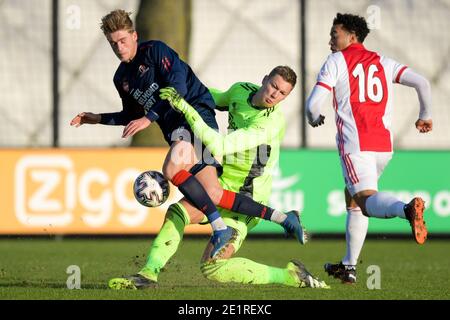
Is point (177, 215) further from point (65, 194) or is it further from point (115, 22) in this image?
point (65, 194)

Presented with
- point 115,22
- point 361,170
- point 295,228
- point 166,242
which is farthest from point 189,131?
point 361,170

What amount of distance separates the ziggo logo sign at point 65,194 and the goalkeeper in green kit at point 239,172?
19.8ft

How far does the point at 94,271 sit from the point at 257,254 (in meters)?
3.24

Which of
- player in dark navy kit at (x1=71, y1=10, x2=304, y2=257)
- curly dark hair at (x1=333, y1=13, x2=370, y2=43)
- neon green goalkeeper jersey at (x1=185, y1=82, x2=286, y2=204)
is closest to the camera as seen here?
player in dark navy kit at (x1=71, y1=10, x2=304, y2=257)

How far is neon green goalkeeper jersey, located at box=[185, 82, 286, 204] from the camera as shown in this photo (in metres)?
9.70

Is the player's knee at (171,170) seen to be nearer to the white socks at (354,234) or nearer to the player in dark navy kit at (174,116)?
the player in dark navy kit at (174,116)

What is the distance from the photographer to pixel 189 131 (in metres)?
9.50

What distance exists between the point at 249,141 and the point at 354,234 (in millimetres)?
1327

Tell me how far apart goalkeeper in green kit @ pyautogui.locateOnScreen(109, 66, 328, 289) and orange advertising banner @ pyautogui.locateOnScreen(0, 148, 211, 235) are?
5.93 meters

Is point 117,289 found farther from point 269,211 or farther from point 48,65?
point 48,65

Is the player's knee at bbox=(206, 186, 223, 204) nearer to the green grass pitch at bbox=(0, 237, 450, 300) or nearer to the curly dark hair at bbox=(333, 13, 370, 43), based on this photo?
the green grass pitch at bbox=(0, 237, 450, 300)

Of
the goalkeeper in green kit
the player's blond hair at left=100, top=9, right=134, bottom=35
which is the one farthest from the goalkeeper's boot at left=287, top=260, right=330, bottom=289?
the player's blond hair at left=100, top=9, right=134, bottom=35
